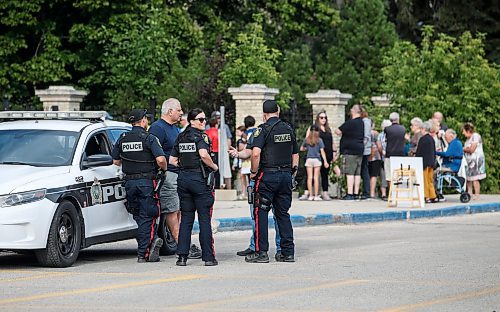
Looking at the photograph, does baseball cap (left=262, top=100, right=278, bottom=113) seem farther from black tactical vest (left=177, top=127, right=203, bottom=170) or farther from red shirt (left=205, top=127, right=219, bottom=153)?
red shirt (left=205, top=127, right=219, bottom=153)

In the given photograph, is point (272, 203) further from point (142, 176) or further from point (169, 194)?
point (142, 176)

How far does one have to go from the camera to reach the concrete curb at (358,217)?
2047cm

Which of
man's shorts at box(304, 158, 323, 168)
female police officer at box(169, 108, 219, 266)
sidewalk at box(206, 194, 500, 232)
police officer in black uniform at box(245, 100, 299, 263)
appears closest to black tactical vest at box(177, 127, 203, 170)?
female police officer at box(169, 108, 219, 266)

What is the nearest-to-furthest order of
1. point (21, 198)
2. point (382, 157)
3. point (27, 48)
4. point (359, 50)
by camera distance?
point (21, 198), point (382, 157), point (27, 48), point (359, 50)

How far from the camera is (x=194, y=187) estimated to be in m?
14.6

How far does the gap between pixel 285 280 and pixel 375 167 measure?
46.5 ft

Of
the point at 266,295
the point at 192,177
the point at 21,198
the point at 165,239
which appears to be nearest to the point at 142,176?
the point at 192,177

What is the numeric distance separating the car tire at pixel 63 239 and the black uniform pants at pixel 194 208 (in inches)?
48.7

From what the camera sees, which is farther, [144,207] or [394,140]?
[394,140]

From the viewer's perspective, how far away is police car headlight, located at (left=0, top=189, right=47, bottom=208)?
13.6 m

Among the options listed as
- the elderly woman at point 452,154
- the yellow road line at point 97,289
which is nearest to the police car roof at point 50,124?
the yellow road line at point 97,289

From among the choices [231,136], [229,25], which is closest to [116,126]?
[231,136]

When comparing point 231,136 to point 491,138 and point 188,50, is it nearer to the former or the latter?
point 491,138

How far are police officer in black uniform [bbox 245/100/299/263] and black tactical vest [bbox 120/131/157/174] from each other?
127 centimetres
